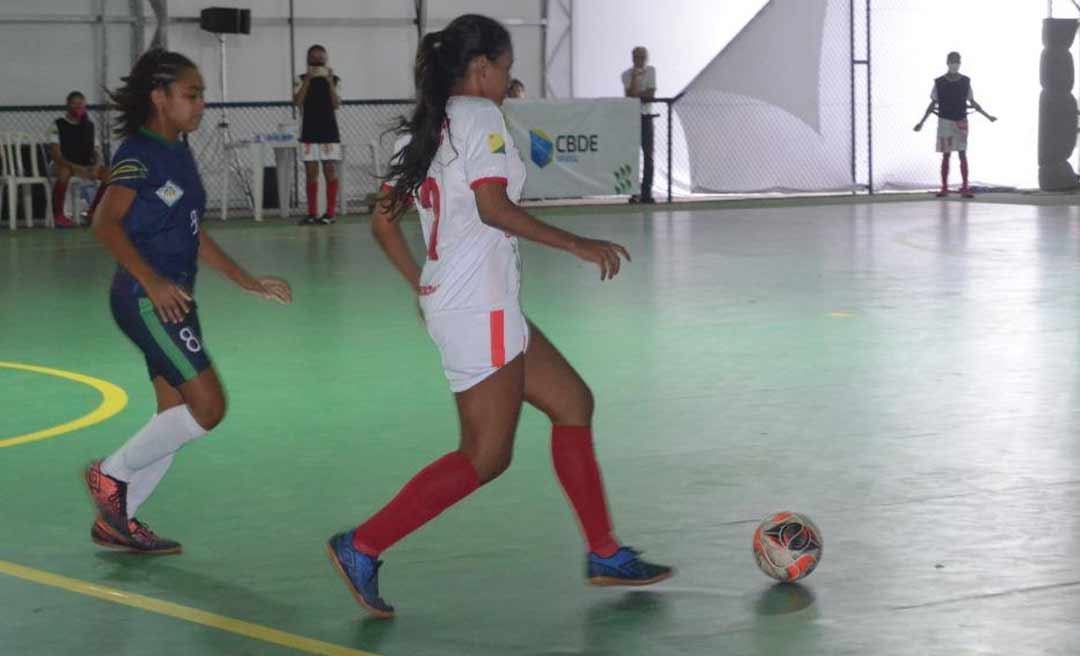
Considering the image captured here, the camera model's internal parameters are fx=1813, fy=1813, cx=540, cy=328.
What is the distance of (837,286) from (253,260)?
5.76 metres

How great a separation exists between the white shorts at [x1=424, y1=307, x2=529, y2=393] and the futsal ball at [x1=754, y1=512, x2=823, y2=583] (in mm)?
955

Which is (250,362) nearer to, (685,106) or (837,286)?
(837,286)

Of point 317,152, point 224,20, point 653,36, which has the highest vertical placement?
point 653,36

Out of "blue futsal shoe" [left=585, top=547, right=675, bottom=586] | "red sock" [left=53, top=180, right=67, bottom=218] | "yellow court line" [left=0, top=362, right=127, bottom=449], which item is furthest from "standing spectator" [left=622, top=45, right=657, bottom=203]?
"blue futsal shoe" [left=585, top=547, right=675, bottom=586]

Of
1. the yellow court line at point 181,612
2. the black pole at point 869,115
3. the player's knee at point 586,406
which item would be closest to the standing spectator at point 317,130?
the black pole at point 869,115

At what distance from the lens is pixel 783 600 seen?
16.8ft

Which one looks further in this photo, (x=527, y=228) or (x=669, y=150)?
(x=669, y=150)

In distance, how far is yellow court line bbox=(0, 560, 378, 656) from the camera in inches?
187

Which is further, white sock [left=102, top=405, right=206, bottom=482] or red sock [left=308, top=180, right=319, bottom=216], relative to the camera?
red sock [left=308, top=180, right=319, bottom=216]

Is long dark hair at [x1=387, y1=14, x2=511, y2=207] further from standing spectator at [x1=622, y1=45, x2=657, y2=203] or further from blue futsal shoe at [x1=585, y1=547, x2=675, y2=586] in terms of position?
standing spectator at [x1=622, y1=45, x2=657, y2=203]

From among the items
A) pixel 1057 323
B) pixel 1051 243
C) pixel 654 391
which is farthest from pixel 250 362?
pixel 1051 243

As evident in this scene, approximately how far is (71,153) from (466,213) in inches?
663

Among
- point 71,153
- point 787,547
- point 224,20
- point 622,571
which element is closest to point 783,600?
point 787,547

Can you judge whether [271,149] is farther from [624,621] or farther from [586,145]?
[624,621]
